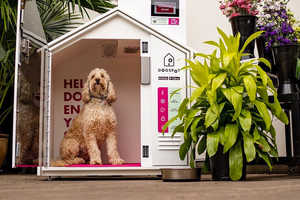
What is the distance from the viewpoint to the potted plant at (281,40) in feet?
9.71

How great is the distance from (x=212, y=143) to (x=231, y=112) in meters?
0.24

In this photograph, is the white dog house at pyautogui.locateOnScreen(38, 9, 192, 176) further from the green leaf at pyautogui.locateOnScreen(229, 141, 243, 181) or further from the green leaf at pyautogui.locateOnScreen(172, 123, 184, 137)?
the green leaf at pyautogui.locateOnScreen(229, 141, 243, 181)

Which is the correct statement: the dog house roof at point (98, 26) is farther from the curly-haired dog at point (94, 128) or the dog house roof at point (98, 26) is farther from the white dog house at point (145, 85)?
the curly-haired dog at point (94, 128)

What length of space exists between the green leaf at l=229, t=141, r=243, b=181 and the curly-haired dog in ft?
3.02

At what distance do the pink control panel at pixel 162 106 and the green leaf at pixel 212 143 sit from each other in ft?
1.35

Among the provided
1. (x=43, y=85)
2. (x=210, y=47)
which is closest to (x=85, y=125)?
(x=43, y=85)

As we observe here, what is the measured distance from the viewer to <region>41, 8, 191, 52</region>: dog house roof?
2869 mm

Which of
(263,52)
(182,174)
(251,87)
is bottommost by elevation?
(182,174)

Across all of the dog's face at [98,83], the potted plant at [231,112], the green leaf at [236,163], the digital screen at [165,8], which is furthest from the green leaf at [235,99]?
the dog's face at [98,83]

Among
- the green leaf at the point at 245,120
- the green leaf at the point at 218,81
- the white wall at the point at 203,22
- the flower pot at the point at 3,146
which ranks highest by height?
the white wall at the point at 203,22

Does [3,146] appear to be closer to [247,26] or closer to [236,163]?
[236,163]

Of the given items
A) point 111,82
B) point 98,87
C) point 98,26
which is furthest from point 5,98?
point 98,26

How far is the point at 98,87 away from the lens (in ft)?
10.2

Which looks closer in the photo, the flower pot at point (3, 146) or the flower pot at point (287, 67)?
the flower pot at point (287, 67)
